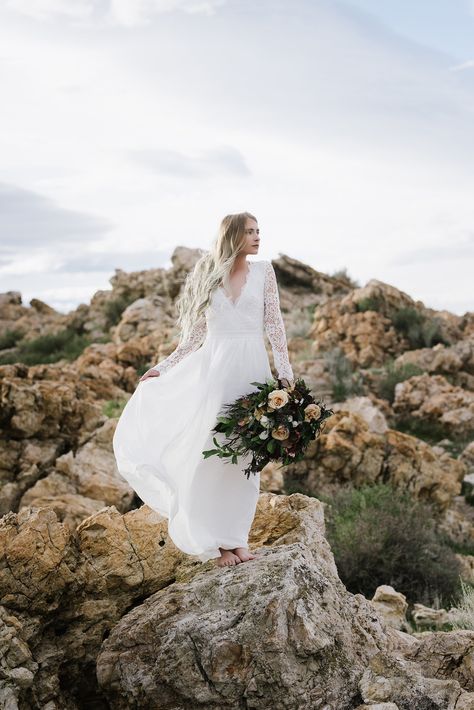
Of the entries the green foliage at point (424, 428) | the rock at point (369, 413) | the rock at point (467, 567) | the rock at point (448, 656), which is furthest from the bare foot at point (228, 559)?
the green foliage at point (424, 428)

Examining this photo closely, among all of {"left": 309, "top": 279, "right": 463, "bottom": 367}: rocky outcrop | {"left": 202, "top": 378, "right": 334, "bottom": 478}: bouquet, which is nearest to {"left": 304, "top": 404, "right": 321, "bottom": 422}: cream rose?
{"left": 202, "top": 378, "right": 334, "bottom": 478}: bouquet

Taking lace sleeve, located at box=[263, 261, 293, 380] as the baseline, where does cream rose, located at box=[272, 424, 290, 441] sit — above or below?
below

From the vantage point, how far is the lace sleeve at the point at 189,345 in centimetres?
556

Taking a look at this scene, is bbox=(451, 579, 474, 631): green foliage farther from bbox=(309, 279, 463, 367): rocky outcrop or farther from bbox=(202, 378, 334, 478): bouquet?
bbox=(309, 279, 463, 367): rocky outcrop

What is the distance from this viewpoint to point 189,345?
5617mm

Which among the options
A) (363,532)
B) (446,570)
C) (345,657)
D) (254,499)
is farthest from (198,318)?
(446,570)

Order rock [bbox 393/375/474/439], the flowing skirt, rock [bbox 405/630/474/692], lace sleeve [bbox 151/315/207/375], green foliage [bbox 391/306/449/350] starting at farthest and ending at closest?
green foliage [bbox 391/306/449/350] < rock [bbox 393/375/474/439] < lace sleeve [bbox 151/315/207/375] < the flowing skirt < rock [bbox 405/630/474/692]

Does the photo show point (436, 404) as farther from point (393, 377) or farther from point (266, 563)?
point (266, 563)

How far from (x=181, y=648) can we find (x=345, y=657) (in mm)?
964

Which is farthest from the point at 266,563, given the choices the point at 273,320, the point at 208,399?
the point at 273,320

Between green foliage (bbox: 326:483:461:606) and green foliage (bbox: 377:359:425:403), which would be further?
green foliage (bbox: 377:359:425:403)

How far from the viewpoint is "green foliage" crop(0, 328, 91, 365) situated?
74.6 feet

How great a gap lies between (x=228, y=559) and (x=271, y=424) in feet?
3.35

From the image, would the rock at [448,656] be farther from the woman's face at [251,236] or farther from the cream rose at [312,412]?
the woman's face at [251,236]
